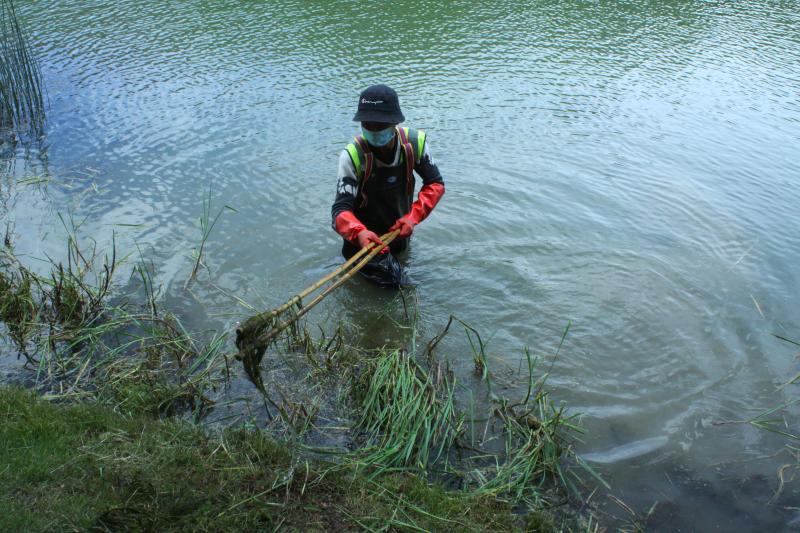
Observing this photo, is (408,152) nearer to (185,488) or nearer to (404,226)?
(404,226)

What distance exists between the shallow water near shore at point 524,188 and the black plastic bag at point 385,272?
178mm

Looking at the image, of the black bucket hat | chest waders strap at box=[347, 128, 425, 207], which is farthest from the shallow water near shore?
the black bucket hat

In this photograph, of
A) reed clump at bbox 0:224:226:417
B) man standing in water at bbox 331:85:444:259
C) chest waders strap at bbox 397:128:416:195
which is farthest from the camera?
chest waders strap at bbox 397:128:416:195

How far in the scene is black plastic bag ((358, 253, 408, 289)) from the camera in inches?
223

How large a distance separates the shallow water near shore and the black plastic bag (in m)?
0.18

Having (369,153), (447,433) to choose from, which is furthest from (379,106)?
(447,433)

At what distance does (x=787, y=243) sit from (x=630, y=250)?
5.46ft

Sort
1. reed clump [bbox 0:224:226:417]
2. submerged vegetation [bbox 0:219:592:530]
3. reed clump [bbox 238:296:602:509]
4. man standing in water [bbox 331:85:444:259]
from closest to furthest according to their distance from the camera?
submerged vegetation [bbox 0:219:592:530] < reed clump [bbox 238:296:602:509] < reed clump [bbox 0:224:226:417] < man standing in water [bbox 331:85:444:259]

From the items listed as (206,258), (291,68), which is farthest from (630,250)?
(291,68)

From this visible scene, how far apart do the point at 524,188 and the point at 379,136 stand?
313cm

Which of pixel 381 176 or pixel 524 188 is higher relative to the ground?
pixel 381 176

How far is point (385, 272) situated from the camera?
5750 millimetres

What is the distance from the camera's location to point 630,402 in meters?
4.53

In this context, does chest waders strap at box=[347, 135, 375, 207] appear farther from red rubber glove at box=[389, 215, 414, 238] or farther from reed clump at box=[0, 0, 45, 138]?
reed clump at box=[0, 0, 45, 138]
